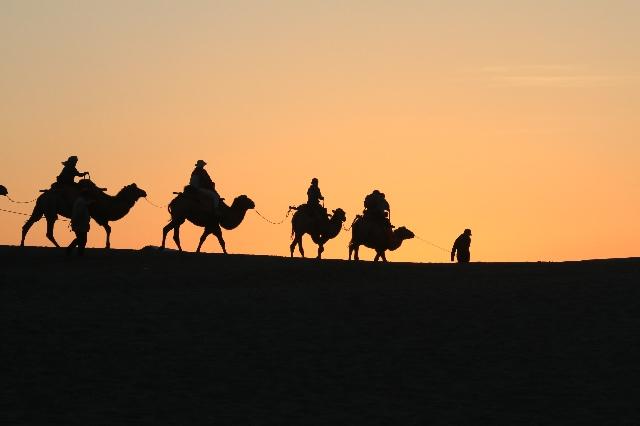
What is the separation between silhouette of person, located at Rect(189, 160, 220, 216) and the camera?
35219mm

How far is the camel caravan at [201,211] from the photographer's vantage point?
1350 inches

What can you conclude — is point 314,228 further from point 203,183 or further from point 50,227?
point 50,227

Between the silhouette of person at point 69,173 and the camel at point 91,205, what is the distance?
181 millimetres

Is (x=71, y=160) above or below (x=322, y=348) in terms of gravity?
above

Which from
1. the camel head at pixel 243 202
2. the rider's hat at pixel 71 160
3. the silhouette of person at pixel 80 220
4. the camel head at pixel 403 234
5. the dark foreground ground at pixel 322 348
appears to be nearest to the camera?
the dark foreground ground at pixel 322 348

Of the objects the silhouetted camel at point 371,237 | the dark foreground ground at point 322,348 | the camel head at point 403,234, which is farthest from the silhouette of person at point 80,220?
the camel head at point 403,234

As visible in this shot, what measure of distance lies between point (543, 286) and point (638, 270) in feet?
9.98

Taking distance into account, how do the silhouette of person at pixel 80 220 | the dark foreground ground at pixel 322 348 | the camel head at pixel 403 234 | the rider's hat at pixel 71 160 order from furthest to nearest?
1. the camel head at pixel 403 234
2. the rider's hat at pixel 71 160
3. the silhouette of person at pixel 80 220
4. the dark foreground ground at pixel 322 348

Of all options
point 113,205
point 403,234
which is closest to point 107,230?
point 113,205

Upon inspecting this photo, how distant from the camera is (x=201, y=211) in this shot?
35.4 metres

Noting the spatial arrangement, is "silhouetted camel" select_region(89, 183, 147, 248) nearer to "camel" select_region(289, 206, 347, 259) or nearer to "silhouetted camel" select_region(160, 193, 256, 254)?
"silhouetted camel" select_region(160, 193, 256, 254)

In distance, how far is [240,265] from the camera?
3020 cm

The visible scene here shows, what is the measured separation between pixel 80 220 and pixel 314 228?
33.3 feet

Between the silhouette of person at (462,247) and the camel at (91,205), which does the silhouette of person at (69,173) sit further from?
the silhouette of person at (462,247)
